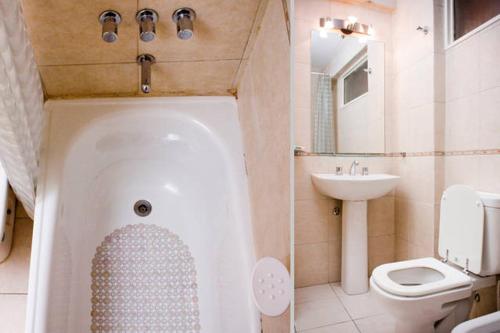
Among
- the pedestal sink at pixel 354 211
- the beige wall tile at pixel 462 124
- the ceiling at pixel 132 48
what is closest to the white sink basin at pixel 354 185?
the pedestal sink at pixel 354 211

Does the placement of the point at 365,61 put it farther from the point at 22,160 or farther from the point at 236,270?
the point at 22,160

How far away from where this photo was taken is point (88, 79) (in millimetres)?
1018

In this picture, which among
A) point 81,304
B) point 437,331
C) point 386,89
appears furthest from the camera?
point 81,304

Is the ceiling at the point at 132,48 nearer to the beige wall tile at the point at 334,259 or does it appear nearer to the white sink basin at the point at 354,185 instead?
the white sink basin at the point at 354,185

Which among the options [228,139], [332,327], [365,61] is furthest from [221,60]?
[332,327]

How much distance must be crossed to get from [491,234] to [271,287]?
0.54 m

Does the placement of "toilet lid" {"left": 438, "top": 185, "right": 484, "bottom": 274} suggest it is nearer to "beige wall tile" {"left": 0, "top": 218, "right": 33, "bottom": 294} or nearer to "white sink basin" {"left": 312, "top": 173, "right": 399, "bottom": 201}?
"white sink basin" {"left": 312, "top": 173, "right": 399, "bottom": 201}

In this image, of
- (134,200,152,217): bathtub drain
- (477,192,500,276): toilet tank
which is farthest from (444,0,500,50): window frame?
(134,200,152,217): bathtub drain

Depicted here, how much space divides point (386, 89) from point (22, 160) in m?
1.16

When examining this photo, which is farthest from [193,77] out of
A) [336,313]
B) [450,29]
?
[336,313]

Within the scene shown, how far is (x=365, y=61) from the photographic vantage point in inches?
38.8

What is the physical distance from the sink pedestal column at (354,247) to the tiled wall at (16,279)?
1.28m

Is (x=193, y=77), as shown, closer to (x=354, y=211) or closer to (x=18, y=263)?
(x=354, y=211)

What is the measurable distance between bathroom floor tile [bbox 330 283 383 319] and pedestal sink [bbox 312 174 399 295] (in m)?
0.02
